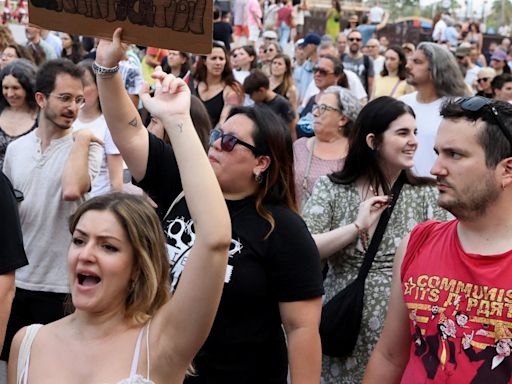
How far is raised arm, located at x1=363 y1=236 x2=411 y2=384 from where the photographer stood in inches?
131

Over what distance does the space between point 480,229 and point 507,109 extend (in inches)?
16.4

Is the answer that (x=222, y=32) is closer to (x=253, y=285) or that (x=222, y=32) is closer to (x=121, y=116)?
(x=121, y=116)

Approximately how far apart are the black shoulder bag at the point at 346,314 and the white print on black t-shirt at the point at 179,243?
3.24 ft

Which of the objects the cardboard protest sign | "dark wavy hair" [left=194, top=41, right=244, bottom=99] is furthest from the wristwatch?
"dark wavy hair" [left=194, top=41, right=244, bottom=99]

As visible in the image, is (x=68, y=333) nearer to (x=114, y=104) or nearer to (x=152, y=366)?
(x=152, y=366)

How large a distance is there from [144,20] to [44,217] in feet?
8.33

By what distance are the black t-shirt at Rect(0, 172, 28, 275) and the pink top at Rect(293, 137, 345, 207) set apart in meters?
2.75

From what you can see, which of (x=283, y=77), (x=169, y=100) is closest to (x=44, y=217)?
(x=169, y=100)

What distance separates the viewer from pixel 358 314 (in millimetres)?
4500

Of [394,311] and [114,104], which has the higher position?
[114,104]

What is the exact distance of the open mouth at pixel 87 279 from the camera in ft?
9.46

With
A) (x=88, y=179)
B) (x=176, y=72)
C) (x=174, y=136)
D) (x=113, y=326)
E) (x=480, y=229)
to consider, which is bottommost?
(x=176, y=72)

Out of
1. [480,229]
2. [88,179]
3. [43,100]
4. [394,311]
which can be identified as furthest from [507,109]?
[43,100]

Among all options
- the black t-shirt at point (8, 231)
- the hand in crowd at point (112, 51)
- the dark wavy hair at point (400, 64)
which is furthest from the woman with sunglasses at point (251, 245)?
the dark wavy hair at point (400, 64)
